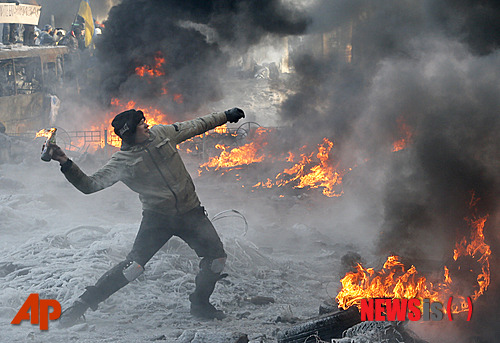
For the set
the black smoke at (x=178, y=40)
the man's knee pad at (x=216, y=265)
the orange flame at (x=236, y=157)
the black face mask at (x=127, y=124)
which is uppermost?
the black smoke at (x=178, y=40)

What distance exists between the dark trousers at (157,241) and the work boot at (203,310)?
10.8 inches

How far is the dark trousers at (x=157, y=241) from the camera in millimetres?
4723

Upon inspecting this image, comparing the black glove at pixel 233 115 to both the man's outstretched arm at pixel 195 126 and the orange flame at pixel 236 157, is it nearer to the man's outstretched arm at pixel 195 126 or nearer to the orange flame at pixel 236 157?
the man's outstretched arm at pixel 195 126

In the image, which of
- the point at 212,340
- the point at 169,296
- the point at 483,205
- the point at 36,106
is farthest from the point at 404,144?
the point at 36,106

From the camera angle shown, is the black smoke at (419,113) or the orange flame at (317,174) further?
the orange flame at (317,174)

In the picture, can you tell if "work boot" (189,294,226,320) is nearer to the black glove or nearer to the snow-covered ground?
the snow-covered ground

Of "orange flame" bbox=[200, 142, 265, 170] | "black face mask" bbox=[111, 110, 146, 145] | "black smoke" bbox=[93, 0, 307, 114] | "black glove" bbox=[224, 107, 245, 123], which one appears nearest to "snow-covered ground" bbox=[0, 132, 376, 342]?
"black face mask" bbox=[111, 110, 146, 145]

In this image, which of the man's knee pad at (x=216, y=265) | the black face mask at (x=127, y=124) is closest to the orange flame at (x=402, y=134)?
the man's knee pad at (x=216, y=265)

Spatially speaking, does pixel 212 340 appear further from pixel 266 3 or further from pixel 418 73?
pixel 266 3

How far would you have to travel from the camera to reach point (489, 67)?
745 centimetres
